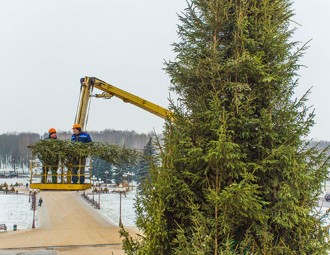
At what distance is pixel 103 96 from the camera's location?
14.5 metres

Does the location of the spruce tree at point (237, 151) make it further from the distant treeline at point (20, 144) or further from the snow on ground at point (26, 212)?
the distant treeline at point (20, 144)

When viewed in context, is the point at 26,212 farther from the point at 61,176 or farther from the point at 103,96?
the point at 61,176

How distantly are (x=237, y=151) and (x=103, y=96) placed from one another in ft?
37.4

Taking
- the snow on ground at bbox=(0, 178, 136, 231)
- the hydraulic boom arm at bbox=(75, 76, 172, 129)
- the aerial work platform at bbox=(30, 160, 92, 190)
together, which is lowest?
the snow on ground at bbox=(0, 178, 136, 231)

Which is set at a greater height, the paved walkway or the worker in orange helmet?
the worker in orange helmet

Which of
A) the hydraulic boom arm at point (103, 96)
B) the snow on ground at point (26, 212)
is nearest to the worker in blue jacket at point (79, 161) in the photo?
the hydraulic boom arm at point (103, 96)

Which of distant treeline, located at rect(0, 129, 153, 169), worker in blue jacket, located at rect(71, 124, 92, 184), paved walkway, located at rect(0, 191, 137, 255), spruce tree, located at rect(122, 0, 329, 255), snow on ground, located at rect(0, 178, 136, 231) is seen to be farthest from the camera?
distant treeline, located at rect(0, 129, 153, 169)

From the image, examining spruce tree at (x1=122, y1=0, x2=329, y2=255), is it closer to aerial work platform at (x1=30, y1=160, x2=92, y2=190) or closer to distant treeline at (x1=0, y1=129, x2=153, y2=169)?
aerial work platform at (x1=30, y1=160, x2=92, y2=190)

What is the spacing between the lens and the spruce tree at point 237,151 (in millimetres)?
3660

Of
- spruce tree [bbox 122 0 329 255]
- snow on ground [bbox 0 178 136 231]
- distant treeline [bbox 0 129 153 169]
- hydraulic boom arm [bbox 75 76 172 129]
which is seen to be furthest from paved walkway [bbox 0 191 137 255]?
distant treeline [bbox 0 129 153 169]

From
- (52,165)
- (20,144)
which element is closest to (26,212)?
(52,165)

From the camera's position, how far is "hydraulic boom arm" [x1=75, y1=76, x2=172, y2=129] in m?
12.6

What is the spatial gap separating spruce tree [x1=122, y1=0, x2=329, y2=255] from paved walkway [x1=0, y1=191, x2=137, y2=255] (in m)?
13.1

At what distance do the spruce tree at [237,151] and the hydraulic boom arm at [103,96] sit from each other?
8852 mm
